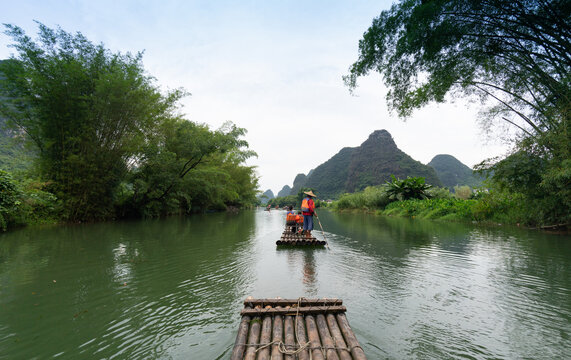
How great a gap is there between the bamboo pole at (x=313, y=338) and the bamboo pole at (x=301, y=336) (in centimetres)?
5

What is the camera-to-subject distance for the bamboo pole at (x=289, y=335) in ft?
7.36

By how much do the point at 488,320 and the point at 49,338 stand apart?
517cm

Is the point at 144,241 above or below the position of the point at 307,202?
below

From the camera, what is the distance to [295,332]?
248 centimetres

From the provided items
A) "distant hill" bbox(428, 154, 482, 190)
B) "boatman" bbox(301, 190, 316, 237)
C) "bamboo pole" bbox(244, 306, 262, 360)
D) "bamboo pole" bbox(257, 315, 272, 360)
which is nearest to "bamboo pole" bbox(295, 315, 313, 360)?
"bamboo pole" bbox(257, 315, 272, 360)

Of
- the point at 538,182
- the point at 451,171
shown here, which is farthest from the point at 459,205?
the point at 451,171

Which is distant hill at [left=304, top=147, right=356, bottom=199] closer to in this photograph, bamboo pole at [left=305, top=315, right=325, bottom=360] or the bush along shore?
the bush along shore

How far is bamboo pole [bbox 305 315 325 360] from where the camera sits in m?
2.13

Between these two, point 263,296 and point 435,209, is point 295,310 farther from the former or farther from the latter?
point 435,209

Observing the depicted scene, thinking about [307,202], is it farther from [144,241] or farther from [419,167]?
[419,167]

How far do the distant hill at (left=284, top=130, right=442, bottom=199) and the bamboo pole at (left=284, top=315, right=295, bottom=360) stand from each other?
63.6m

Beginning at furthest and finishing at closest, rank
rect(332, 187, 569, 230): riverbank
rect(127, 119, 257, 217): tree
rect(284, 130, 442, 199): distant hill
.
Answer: rect(284, 130, 442, 199): distant hill < rect(127, 119, 257, 217): tree < rect(332, 187, 569, 230): riverbank

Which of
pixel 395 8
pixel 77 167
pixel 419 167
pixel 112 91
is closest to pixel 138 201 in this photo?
pixel 77 167

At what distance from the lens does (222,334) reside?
2922mm
